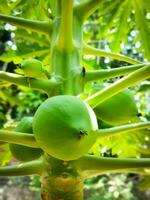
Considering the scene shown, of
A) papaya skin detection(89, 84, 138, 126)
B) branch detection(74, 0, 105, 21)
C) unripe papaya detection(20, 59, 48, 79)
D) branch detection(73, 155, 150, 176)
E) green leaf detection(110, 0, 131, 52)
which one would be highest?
branch detection(74, 0, 105, 21)

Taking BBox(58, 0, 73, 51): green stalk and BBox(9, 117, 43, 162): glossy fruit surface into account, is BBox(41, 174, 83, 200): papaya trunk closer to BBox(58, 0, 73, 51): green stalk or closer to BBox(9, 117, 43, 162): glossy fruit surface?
BBox(9, 117, 43, 162): glossy fruit surface

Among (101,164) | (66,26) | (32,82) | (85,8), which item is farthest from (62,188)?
(85,8)

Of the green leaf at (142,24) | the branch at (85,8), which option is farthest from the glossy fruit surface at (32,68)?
the green leaf at (142,24)

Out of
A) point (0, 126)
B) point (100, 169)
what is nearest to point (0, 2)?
point (0, 126)

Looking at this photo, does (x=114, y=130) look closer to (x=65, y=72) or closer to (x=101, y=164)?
(x=101, y=164)

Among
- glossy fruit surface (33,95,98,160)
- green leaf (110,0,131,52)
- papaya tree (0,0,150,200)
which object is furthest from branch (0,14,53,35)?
green leaf (110,0,131,52)

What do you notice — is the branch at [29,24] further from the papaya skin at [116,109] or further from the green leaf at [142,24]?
the green leaf at [142,24]
